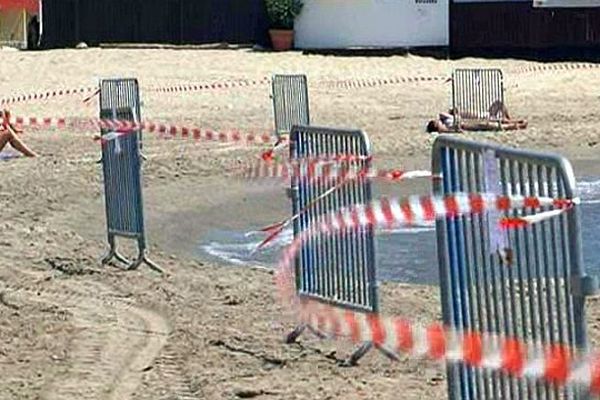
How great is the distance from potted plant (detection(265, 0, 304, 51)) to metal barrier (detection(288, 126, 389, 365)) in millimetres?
32061

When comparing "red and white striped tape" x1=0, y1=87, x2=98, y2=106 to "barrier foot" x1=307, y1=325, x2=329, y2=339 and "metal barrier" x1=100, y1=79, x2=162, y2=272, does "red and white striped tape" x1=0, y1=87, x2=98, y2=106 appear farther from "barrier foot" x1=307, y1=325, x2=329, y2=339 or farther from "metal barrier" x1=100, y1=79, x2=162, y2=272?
"barrier foot" x1=307, y1=325, x2=329, y2=339

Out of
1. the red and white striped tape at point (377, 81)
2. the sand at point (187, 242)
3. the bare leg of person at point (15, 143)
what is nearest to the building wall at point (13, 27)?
the sand at point (187, 242)

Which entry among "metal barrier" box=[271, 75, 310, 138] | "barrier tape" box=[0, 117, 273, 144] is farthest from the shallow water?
"metal barrier" box=[271, 75, 310, 138]

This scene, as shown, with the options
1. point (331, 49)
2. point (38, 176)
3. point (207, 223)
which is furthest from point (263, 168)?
point (331, 49)

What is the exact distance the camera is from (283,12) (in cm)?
4300

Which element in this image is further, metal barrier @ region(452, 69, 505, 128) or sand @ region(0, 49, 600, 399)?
metal barrier @ region(452, 69, 505, 128)

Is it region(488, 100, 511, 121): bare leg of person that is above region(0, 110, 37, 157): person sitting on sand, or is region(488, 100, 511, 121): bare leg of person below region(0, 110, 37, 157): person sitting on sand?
below

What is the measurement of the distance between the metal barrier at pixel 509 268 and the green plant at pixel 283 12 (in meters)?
35.8

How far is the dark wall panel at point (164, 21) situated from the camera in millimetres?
44062

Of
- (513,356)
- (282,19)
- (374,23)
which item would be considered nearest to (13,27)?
(282,19)

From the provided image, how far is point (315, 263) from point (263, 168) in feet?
41.7

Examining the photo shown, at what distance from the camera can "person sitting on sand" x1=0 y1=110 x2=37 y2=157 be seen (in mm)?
24133

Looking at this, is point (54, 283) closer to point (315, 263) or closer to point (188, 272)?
point (188, 272)

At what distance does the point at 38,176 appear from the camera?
879 inches
